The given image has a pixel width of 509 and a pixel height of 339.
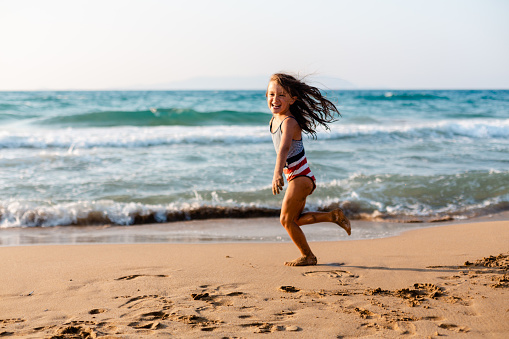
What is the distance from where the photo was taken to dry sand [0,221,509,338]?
2.51 metres

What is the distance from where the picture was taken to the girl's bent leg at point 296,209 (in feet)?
12.2

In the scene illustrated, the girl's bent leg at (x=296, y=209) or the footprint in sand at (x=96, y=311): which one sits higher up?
the girl's bent leg at (x=296, y=209)

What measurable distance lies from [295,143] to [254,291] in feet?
4.06

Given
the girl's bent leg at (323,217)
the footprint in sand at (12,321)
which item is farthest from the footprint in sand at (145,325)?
the girl's bent leg at (323,217)

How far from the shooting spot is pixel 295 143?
3.73m

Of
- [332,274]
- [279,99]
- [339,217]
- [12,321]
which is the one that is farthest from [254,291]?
[279,99]

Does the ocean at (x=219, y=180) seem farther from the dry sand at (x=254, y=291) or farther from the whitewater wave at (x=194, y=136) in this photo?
the dry sand at (x=254, y=291)

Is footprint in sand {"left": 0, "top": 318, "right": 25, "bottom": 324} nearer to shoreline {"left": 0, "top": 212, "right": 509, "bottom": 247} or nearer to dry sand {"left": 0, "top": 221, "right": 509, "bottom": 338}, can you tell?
dry sand {"left": 0, "top": 221, "right": 509, "bottom": 338}

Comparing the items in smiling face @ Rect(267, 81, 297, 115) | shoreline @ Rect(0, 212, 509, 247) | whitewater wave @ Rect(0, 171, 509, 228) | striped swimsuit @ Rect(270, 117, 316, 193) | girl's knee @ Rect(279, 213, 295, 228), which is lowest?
shoreline @ Rect(0, 212, 509, 247)

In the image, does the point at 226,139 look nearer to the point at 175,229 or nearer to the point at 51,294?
the point at 175,229

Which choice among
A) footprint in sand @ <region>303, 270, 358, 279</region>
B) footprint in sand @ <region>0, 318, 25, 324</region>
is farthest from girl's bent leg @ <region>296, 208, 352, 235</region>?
footprint in sand @ <region>0, 318, 25, 324</region>

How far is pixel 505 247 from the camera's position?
168 inches

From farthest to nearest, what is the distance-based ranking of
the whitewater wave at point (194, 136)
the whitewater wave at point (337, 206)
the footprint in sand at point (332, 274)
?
the whitewater wave at point (194, 136), the whitewater wave at point (337, 206), the footprint in sand at point (332, 274)

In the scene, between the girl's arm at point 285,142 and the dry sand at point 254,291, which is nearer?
the dry sand at point 254,291
